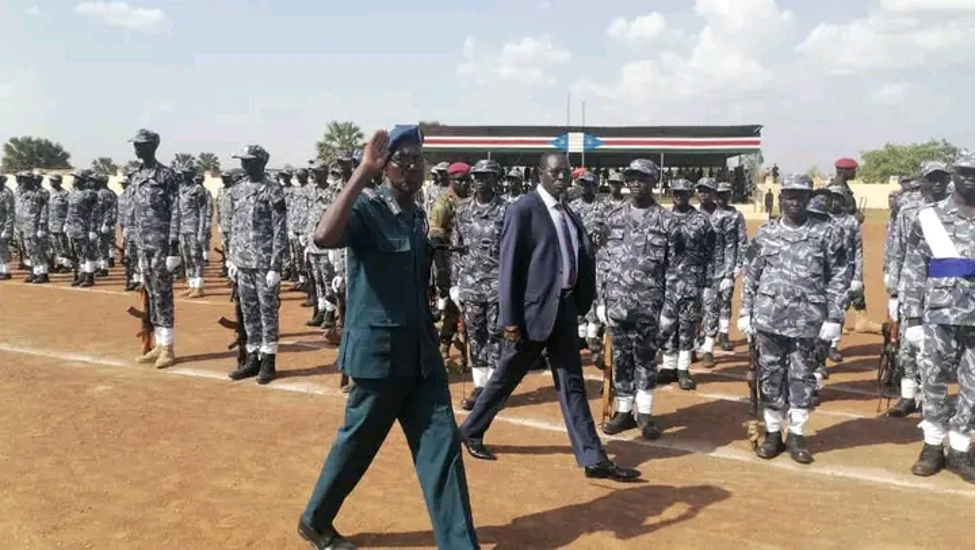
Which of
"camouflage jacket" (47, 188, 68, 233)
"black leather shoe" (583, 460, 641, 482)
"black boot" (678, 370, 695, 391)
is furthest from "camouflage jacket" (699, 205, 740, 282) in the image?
"camouflage jacket" (47, 188, 68, 233)

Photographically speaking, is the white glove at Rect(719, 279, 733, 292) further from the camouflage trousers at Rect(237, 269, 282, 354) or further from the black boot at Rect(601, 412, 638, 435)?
the camouflage trousers at Rect(237, 269, 282, 354)

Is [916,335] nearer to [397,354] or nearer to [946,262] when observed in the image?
[946,262]

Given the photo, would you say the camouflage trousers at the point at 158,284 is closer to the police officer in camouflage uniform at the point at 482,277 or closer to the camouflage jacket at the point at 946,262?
the police officer in camouflage uniform at the point at 482,277

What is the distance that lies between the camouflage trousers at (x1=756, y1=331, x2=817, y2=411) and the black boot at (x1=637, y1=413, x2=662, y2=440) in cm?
88

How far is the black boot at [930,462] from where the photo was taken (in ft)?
17.4

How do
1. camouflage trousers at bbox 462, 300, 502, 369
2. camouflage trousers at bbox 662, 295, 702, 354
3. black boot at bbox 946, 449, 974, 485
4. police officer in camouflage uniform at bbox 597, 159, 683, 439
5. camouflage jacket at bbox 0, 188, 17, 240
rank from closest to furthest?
black boot at bbox 946, 449, 974, 485 < police officer in camouflage uniform at bbox 597, 159, 683, 439 < camouflage trousers at bbox 462, 300, 502, 369 < camouflage trousers at bbox 662, 295, 702, 354 < camouflage jacket at bbox 0, 188, 17, 240

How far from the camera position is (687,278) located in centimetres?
808

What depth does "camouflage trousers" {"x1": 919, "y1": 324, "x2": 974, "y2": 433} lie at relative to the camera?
16.4 feet

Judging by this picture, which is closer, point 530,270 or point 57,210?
point 530,270

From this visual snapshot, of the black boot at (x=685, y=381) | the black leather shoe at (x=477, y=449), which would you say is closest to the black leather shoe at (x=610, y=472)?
the black leather shoe at (x=477, y=449)

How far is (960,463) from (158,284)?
753 cm

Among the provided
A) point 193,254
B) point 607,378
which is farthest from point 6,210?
point 607,378

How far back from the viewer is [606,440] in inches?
238

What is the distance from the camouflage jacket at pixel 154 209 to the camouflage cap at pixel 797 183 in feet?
20.1
